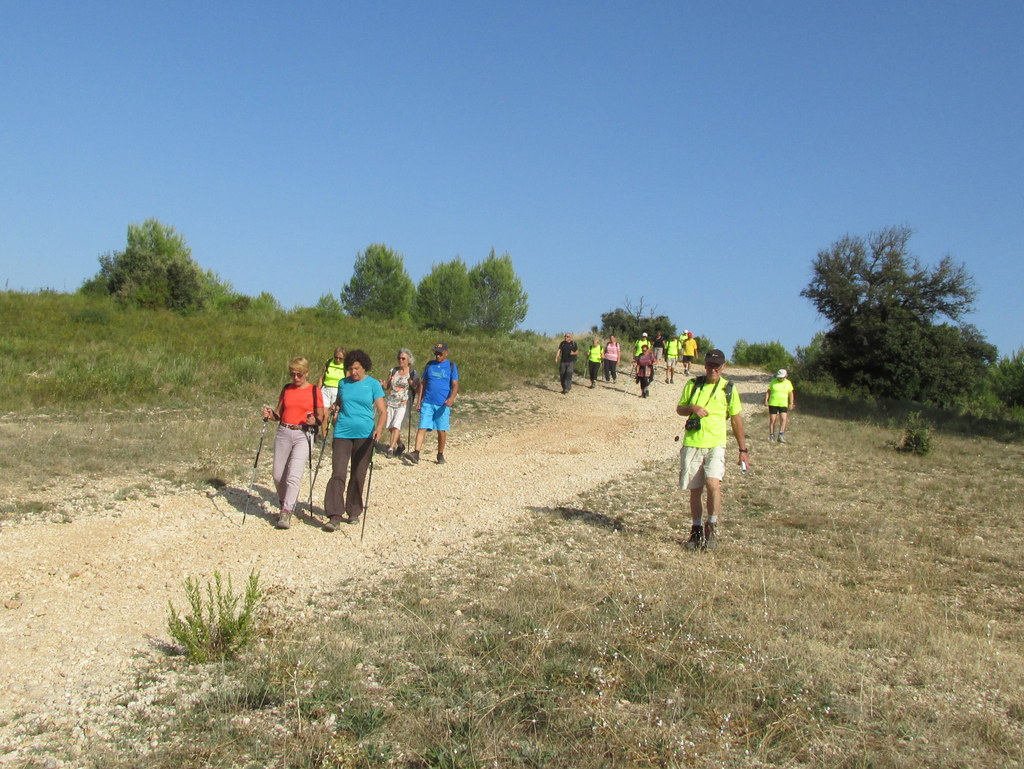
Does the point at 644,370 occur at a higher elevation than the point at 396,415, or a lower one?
higher

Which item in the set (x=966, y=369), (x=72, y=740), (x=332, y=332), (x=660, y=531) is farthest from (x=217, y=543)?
(x=966, y=369)

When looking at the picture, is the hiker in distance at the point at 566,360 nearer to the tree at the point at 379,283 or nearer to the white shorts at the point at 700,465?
the white shorts at the point at 700,465

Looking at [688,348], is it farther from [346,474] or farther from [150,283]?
[346,474]

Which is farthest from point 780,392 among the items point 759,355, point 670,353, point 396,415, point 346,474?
point 759,355

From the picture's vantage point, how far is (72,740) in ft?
12.0

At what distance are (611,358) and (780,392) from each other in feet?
30.8

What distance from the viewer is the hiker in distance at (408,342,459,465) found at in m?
12.1

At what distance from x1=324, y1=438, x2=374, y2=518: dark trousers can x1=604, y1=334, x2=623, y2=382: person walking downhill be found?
17.7m

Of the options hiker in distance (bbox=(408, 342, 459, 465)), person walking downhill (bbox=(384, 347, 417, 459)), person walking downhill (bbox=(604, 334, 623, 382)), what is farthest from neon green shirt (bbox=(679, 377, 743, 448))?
person walking downhill (bbox=(604, 334, 623, 382))

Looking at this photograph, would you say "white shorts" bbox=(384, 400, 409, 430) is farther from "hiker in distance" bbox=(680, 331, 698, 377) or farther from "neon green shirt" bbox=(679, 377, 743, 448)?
"hiker in distance" bbox=(680, 331, 698, 377)

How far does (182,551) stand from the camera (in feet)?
23.2

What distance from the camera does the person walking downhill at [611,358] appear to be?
25656 mm

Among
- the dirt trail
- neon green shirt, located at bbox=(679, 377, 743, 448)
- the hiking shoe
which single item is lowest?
the dirt trail

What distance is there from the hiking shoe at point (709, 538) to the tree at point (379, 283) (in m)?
53.6
